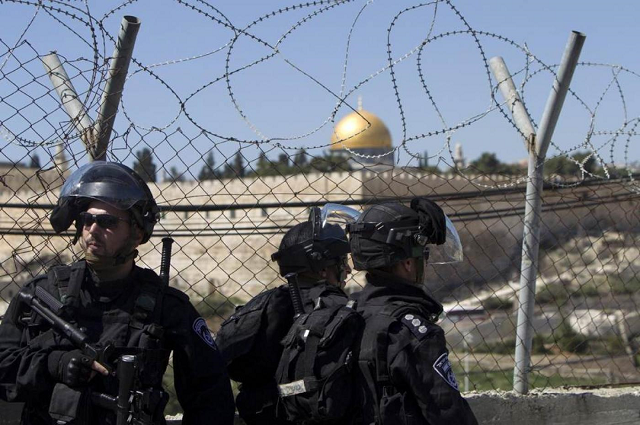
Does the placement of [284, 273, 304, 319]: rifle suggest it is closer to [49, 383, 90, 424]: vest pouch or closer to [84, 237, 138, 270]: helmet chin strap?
[84, 237, 138, 270]: helmet chin strap

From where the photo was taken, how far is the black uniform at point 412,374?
286 centimetres

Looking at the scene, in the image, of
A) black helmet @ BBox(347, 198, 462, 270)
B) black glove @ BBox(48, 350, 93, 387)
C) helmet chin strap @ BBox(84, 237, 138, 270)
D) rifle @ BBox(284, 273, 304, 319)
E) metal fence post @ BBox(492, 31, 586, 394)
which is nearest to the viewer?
black glove @ BBox(48, 350, 93, 387)

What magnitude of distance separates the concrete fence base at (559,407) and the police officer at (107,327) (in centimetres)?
178

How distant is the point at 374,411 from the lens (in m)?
2.92

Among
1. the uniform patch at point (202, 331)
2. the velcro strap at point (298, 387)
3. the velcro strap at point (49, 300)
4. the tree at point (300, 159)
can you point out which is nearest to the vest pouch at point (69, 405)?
the velcro strap at point (49, 300)

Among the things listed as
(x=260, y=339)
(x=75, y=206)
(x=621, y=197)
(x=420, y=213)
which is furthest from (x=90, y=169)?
(x=621, y=197)

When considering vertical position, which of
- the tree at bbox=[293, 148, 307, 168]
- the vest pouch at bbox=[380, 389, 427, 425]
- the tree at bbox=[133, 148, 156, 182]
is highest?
the tree at bbox=[293, 148, 307, 168]

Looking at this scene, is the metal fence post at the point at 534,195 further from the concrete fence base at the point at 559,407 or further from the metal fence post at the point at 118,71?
the metal fence post at the point at 118,71

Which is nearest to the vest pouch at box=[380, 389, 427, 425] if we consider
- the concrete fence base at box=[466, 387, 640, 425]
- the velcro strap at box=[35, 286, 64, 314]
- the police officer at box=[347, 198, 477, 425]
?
the police officer at box=[347, 198, 477, 425]

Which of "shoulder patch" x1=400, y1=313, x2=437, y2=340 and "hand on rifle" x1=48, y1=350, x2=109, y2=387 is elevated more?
"shoulder patch" x1=400, y1=313, x2=437, y2=340

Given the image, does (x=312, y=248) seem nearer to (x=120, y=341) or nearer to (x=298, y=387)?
(x=298, y=387)

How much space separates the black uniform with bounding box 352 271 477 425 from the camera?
2.86 metres

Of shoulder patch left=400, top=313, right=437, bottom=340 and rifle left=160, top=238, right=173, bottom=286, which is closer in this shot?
shoulder patch left=400, top=313, right=437, bottom=340

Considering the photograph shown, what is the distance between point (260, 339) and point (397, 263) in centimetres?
58
